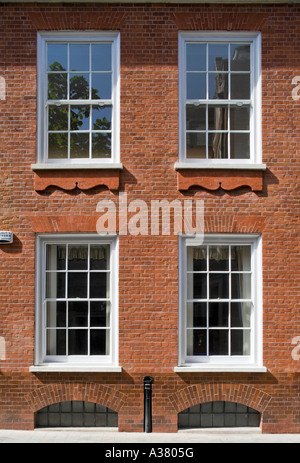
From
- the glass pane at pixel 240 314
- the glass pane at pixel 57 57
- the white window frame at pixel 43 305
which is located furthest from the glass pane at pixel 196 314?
the glass pane at pixel 57 57

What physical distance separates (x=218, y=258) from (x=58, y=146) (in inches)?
130

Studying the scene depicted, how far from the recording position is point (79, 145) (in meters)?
10.1

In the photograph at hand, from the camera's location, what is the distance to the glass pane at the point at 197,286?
987cm

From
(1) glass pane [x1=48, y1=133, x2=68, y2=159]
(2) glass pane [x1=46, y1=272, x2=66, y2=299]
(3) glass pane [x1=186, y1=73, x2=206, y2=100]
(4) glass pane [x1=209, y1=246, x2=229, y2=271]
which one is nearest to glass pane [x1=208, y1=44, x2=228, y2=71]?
(3) glass pane [x1=186, y1=73, x2=206, y2=100]

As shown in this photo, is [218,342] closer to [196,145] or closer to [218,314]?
[218,314]

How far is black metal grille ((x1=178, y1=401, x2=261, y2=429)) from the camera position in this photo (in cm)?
967

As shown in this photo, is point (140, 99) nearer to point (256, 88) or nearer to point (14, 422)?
point (256, 88)

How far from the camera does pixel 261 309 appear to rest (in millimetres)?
9719

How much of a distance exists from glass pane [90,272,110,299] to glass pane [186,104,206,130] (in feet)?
9.48

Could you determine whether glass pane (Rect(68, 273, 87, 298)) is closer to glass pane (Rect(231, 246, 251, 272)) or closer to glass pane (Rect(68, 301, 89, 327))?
glass pane (Rect(68, 301, 89, 327))

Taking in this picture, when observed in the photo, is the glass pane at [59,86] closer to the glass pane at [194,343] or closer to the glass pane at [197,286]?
the glass pane at [197,286]

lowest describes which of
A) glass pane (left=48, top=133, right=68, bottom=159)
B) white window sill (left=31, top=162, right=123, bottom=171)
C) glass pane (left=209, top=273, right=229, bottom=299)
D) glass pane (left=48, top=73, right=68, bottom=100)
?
glass pane (left=209, top=273, right=229, bottom=299)

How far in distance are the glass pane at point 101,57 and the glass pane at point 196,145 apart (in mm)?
1818

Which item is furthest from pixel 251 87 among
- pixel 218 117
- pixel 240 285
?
pixel 240 285
